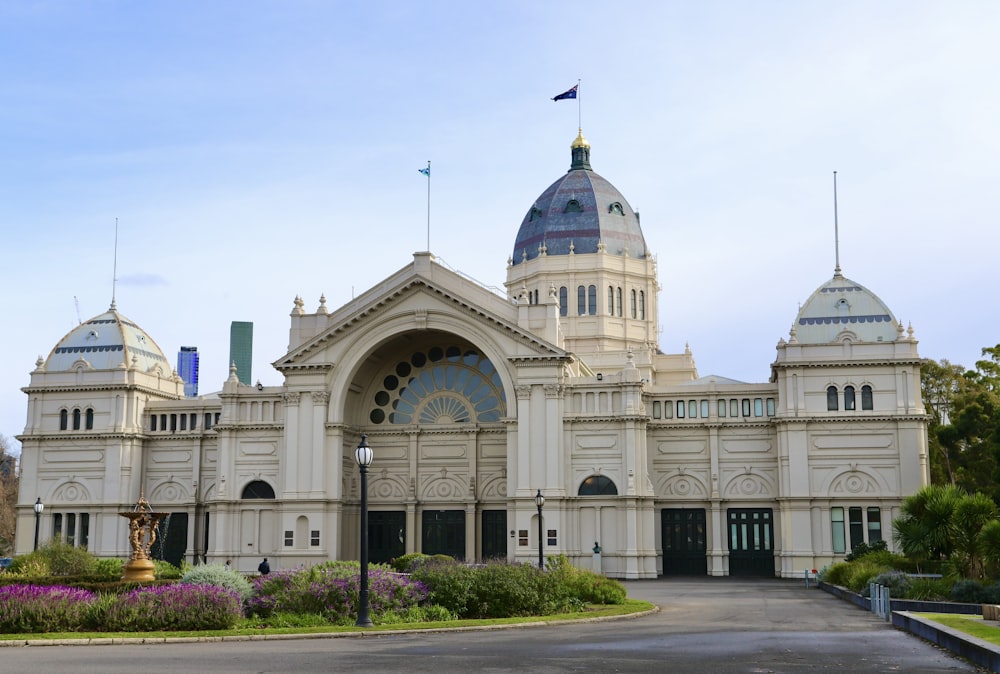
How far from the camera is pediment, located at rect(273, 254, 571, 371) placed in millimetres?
64438

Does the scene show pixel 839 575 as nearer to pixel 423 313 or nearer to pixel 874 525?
pixel 874 525

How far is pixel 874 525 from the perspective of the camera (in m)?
62.0

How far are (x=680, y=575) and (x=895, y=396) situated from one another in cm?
1509

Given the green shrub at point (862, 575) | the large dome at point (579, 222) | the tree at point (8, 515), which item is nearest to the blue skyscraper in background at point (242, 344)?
the tree at point (8, 515)

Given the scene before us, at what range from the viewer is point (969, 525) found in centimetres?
3875

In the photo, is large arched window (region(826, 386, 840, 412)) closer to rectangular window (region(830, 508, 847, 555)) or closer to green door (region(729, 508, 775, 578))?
rectangular window (region(830, 508, 847, 555))

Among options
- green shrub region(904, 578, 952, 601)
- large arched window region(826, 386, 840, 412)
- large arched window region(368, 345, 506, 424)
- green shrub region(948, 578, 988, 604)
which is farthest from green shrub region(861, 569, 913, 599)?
large arched window region(368, 345, 506, 424)

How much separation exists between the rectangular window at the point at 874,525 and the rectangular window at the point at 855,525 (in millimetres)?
376

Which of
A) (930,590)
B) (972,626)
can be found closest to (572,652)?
(972,626)

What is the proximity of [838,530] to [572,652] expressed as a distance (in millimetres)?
41843

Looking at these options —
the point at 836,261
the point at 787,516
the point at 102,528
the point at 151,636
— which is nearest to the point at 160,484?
the point at 102,528

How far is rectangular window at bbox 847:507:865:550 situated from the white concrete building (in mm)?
117

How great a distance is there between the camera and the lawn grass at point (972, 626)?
74.8 feet

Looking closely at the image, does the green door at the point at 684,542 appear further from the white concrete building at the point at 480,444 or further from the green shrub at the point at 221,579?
the green shrub at the point at 221,579
